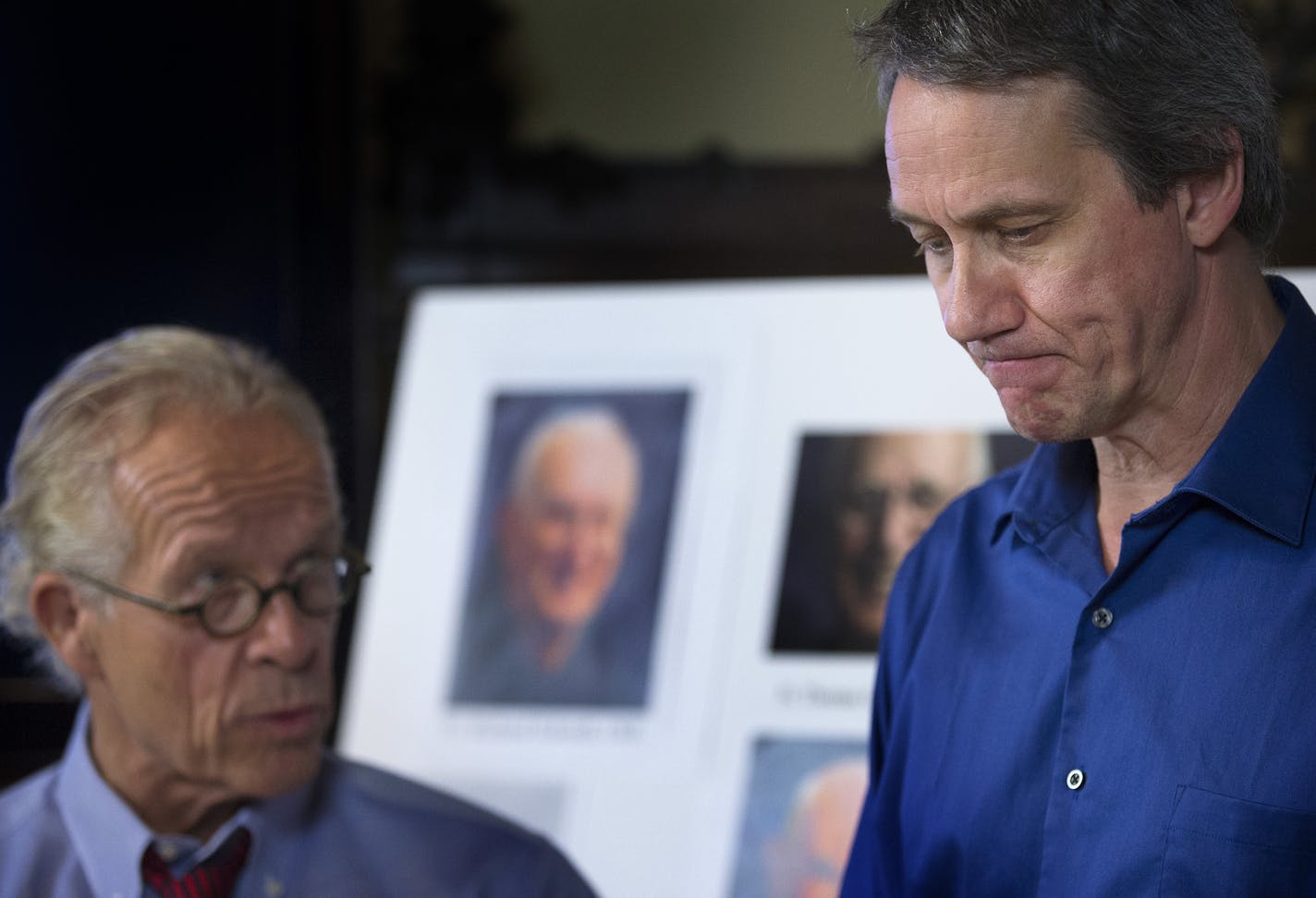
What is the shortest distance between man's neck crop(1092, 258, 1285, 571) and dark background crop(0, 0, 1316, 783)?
1.88 metres

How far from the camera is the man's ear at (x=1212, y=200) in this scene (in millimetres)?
1464

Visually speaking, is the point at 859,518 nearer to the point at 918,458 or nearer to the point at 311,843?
the point at 918,458

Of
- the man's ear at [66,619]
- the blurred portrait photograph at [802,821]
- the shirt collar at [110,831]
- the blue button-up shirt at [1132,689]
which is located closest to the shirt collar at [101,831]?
the shirt collar at [110,831]

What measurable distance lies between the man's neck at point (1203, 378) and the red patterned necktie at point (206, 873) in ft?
4.08

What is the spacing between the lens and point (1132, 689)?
4.95 feet

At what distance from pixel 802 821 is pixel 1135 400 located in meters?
1.55

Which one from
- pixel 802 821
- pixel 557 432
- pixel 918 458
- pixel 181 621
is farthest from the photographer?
pixel 557 432

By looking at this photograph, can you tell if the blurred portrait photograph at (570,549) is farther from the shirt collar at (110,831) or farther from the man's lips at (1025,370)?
the man's lips at (1025,370)

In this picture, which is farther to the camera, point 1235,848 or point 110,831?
point 110,831

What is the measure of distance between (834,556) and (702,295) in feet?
2.01

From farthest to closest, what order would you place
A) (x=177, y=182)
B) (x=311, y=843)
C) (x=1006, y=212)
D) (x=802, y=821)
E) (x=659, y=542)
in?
1. (x=177, y=182)
2. (x=659, y=542)
3. (x=802, y=821)
4. (x=311, y=843)
5. (x=1006, y=212)

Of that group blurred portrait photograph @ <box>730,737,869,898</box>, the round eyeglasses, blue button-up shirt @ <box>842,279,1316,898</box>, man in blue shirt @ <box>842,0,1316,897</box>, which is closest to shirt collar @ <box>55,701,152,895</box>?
the round eyeglasses

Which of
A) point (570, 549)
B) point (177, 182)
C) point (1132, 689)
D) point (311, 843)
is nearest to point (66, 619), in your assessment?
point (311, 843)

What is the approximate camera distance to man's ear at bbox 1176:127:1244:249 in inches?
57.6
